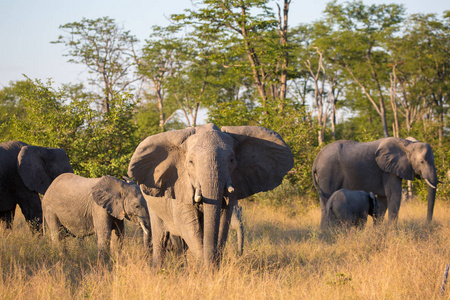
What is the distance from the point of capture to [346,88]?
31.3 meters

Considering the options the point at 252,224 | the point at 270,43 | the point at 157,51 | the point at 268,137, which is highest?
the point at 157,51

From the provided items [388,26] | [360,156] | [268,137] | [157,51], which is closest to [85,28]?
[157,51]

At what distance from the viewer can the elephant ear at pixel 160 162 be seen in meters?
4.93

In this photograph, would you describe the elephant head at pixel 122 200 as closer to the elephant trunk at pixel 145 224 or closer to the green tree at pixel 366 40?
the elephant trunk at pixel 145 224

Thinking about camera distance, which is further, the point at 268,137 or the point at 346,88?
the point at 346,88

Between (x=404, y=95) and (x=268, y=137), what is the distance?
2115 centimetres

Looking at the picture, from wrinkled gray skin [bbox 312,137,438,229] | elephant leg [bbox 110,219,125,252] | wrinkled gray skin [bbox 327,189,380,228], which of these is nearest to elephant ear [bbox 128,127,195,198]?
elephant leg [bbox 110,219,125,252]

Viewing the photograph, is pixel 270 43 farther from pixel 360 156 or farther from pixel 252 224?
pixel 252 224

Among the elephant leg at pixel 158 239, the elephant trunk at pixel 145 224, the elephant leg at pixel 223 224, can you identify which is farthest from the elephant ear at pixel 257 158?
the elephant trunk at pixel 145 224

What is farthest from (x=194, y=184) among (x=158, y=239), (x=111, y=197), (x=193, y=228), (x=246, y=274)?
(x=111, y=197)

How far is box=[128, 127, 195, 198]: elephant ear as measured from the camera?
16.2 feet

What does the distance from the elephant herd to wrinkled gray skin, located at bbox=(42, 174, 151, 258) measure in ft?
0.04

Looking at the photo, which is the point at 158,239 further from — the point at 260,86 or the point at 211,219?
the point at 260,86

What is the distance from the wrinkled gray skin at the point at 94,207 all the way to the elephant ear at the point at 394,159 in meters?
5.59
